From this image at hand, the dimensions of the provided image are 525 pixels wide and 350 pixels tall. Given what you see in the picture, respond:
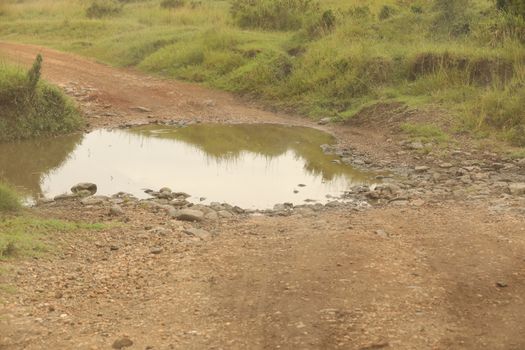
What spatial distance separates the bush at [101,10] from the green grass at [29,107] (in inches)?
513

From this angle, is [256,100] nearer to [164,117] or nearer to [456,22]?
[164,117]

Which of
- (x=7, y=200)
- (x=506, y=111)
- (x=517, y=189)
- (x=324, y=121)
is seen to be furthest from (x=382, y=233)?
(x=324, y=121)

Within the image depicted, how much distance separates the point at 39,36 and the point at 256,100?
10.3 meters

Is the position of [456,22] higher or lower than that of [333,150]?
→ higher

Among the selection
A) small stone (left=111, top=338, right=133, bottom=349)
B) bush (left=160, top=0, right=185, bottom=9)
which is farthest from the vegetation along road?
bush (left=160, top=0, right=185, bottom=9)

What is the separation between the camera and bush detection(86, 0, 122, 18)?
2433cm

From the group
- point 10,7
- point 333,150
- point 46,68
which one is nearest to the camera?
point 333,150

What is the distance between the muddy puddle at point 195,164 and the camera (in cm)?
889

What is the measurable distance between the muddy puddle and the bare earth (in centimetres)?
118

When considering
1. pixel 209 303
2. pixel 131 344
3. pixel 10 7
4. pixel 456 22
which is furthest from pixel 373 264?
pixel 10 7

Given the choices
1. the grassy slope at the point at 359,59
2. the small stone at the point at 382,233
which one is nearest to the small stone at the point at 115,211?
the small stone at the point at 382,233

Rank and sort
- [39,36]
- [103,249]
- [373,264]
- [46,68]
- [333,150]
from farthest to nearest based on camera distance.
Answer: [39,36] → [46,68] → [333,150] → [103,249] → [373,264]

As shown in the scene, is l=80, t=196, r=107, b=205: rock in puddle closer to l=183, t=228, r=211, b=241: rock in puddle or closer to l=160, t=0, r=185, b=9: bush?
l=183, t=228, r=211, b=241: rock in puddle

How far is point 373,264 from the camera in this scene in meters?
5.71
